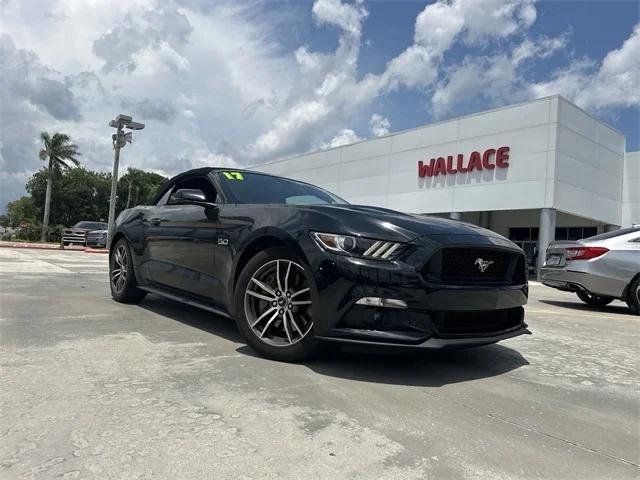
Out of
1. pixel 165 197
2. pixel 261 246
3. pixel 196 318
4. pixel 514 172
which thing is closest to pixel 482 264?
pixel 261 246

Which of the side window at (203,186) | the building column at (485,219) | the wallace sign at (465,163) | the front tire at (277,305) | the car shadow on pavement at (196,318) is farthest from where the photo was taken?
the building column at (485,219)

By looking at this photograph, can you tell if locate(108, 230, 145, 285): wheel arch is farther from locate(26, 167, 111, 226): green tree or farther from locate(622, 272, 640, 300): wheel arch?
locate(26, 167, 111, 226): green tree

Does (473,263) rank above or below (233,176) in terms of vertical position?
A: below

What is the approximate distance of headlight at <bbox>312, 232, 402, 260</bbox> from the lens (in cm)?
305

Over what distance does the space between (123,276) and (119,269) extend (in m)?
0.18

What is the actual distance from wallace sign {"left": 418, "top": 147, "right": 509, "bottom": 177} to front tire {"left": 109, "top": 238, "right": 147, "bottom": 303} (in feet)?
65.8

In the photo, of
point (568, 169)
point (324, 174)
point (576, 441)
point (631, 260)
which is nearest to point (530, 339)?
point (576, 441)

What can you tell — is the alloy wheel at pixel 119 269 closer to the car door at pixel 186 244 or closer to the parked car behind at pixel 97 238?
the car door at pixel 186 244

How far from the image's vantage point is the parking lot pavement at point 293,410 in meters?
1.97

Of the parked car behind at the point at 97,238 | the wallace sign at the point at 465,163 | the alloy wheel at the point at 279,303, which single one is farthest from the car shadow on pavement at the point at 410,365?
the parked car behind at the point at 97,238

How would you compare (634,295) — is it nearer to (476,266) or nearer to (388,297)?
(476,266)

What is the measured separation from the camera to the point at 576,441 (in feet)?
7.75

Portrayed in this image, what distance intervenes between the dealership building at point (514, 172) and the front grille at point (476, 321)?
62.4ft

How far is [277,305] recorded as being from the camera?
133 inches
